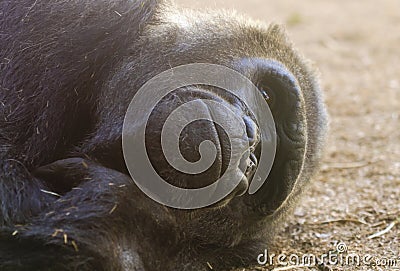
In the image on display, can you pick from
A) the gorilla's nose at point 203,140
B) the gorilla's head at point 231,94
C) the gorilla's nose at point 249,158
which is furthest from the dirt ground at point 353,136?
the gorilla's nose at point 203,140

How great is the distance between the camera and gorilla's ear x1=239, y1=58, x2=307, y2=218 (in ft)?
7.27

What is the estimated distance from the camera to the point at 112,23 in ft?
7.34

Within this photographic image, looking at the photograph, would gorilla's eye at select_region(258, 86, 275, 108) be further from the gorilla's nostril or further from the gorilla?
the gorilla's nostril

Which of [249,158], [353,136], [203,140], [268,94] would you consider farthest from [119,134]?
[353,136]

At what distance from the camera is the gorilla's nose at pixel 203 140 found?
190 cm

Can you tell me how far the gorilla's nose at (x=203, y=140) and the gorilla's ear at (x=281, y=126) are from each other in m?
0.22

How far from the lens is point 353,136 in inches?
164

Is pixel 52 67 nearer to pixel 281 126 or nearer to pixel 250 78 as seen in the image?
pixel 250 78

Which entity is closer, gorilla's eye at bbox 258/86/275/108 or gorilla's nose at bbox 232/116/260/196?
gorilla's nose at bbox 232/116/260/196

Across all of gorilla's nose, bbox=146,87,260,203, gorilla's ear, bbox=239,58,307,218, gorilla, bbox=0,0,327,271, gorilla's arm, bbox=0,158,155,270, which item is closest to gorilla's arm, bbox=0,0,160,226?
gorilla, bbox=0,0,327,271

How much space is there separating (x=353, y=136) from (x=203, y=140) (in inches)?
96.0

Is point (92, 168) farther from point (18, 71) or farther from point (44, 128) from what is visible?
point (18, 71)

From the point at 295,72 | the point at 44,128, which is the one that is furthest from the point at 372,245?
the point at 44,128

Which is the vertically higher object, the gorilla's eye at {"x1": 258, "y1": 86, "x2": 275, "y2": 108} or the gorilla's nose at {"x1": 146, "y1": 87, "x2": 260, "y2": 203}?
the gorilla's eye at {"x1": 258, "y1": 86, "x2": 275, "y2": 108}
